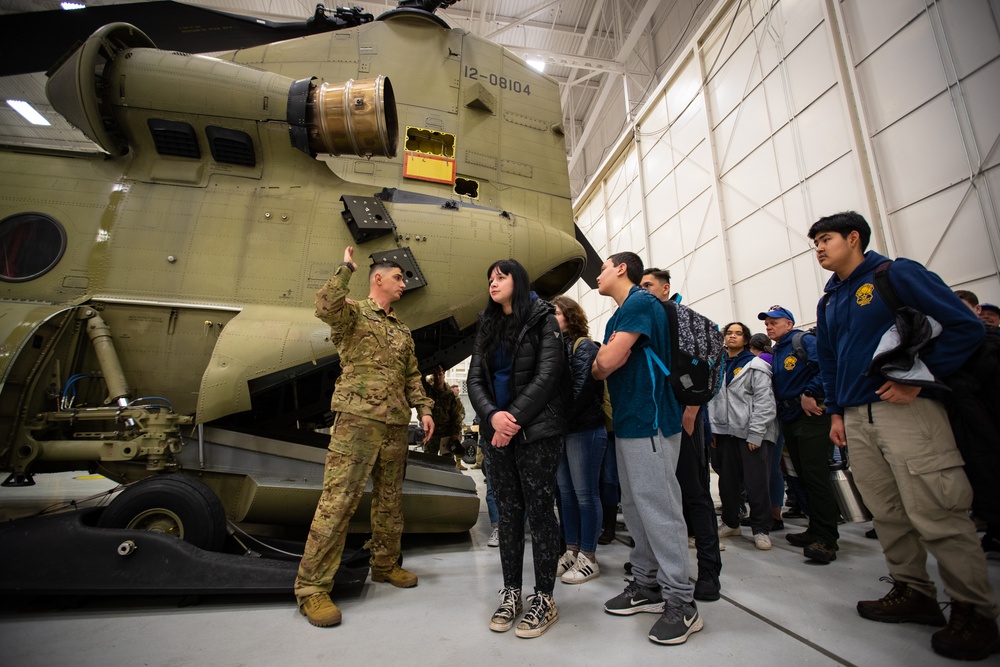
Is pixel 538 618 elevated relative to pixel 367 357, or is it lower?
lower

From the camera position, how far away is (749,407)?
3602 mm

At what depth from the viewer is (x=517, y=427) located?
1938mm

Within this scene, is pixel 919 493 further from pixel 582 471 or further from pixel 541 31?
pixel 541 31

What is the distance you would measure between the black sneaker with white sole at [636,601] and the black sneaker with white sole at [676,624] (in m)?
0.21

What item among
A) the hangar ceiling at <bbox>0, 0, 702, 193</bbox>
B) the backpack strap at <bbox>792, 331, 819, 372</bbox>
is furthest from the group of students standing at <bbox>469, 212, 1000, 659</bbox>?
the hangar ceiling at <bbox>0, 0, 702, 193</bbox>

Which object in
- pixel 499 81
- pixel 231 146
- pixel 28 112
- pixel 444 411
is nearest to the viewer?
pixel 231 146

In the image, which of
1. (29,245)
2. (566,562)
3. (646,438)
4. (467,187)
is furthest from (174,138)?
(566,562)

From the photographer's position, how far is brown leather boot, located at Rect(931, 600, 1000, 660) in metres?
1.62

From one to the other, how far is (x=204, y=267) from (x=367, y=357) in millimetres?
1802

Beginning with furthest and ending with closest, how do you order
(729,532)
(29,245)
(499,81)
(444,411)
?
(444,411) → (499,81) → (729,532) → (29,245)

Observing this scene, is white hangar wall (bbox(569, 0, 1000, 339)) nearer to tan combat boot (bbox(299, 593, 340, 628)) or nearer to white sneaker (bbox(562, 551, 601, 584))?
white sneaker (bbox(562, 551, 601, 584))

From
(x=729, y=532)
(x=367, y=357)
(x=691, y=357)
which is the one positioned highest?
(x=367, y=357)

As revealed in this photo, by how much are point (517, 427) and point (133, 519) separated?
2.28 meters

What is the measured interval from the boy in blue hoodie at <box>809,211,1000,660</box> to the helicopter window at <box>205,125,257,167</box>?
4052 mm
